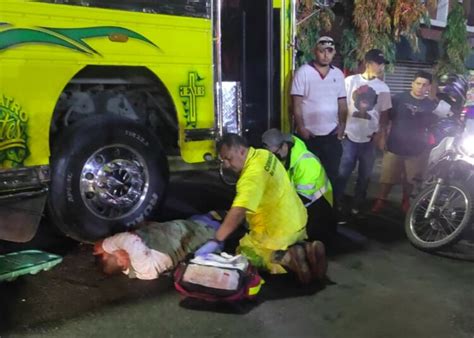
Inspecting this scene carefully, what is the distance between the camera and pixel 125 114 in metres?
4.92

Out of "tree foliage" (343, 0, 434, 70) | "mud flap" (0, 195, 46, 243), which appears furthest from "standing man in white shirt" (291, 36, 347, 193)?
"tree foliage" (343, 0, 434, 70)

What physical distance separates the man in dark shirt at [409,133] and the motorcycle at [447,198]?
0.73m

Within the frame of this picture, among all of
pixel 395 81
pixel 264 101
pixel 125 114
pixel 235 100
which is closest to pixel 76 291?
pixel 125 114

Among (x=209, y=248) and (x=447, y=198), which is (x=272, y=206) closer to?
(x=209, y=248)

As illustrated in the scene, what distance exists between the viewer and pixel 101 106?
187 inches

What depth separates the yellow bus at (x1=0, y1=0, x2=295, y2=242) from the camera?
3924 millimetres

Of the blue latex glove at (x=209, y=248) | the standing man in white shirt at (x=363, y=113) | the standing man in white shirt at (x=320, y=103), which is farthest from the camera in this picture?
the standing man in white shirt at (x=363, y=113)

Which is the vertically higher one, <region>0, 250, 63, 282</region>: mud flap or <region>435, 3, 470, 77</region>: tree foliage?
<region>435, 3, 470, 77</region>: tree foliage

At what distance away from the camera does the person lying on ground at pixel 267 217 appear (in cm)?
372

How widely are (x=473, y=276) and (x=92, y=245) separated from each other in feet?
9.61

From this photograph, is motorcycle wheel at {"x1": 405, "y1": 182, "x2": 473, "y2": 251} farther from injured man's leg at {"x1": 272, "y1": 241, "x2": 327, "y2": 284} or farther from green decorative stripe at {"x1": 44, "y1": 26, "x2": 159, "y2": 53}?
green decorative stripe at {"x1": 44, "y1": 26, "x2": 159, "y2": 53}

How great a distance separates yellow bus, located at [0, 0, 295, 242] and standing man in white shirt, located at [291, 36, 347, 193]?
2.13 ft

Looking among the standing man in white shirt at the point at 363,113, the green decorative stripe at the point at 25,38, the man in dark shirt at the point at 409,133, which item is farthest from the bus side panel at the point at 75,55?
the man in dark shirt at the point at 409,133

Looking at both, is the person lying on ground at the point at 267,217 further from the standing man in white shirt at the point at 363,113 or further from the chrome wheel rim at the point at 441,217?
the standing man in white shirt at the point at 363,113
